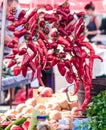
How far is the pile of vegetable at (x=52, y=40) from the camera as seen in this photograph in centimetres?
385

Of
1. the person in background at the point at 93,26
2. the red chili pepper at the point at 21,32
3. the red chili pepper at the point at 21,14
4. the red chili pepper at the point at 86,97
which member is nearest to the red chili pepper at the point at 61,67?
the red chili pepper at the point at 86,97

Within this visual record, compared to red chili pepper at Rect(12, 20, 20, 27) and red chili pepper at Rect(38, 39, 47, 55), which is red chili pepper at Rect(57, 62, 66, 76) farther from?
red chili pepper at Rect(12, 20, 20, 27)

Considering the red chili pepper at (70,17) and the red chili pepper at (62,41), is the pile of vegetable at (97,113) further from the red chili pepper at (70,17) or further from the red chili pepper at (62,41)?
the red chili pepper at (70,17)

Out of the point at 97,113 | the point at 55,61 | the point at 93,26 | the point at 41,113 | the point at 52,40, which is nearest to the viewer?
the point at 97,113

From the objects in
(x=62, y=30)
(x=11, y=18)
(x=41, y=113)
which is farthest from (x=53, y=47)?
(x=41, y=113)

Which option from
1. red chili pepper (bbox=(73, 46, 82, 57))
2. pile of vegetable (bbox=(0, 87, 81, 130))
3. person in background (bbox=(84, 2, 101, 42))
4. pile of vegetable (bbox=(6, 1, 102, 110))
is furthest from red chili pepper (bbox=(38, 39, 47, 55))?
person in background (bbox=(84, 2, 101, 42))

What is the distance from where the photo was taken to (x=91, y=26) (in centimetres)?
1241

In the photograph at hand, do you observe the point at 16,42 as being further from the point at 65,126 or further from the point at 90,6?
the point at 90,6

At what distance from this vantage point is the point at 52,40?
395 cm

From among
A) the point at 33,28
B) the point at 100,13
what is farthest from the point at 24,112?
the point at 100,13

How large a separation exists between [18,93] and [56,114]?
6.28m

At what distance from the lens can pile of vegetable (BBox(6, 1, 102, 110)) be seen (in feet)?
12.6

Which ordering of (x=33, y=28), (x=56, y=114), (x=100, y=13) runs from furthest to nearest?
1. (x=100, y=13)
2. (x=56, y=114)
3. (x=33, y=28)

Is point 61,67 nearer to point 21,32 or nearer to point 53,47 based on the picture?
point 53,47
